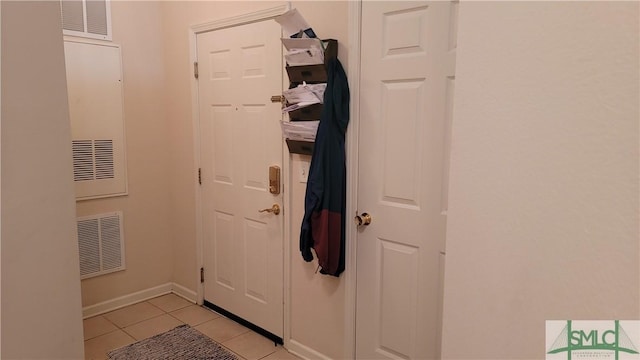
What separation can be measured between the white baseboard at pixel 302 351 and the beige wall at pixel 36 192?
1.55 metres

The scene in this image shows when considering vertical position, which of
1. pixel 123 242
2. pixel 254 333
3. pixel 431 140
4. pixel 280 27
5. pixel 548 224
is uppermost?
pixel 280 27

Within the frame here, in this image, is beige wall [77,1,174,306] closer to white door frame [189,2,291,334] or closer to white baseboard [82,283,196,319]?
white baseboard [82,283,196,319]

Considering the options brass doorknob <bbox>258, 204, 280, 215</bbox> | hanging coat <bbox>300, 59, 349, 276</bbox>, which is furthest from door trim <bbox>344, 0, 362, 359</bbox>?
brass doorknob <bbox>258, 204, 280, 215</bbox>

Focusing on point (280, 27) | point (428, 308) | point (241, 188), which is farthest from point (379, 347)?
point (280, 27)

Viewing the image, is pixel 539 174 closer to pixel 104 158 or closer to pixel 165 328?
pixel 165 328

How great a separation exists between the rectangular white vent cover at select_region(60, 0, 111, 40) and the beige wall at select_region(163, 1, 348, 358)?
1.51 ft

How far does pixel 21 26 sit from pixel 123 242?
258 centimetres

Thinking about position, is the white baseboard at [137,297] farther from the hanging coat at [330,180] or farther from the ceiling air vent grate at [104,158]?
the hanging coat at [330,180]

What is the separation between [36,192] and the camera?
1282mm

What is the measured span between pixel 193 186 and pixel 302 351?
1.56m

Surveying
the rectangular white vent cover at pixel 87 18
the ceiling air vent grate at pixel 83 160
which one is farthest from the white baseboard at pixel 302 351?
the rectangular white vent cover at pixel 87 18

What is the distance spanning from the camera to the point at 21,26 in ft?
3.99

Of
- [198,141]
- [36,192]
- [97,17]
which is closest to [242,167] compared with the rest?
[198,141]

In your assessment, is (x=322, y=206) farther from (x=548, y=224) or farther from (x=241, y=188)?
(x=548, y=224)
